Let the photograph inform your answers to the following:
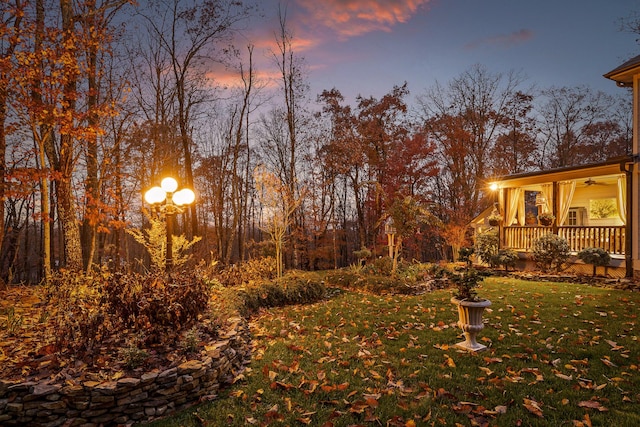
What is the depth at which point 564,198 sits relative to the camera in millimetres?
12422

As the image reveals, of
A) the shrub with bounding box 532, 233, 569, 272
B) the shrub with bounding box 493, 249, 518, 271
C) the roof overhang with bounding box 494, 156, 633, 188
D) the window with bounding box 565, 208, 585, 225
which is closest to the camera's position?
the roof overhang with bounding box 494, 156, 633, 188

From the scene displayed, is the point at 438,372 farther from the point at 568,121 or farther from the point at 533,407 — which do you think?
the point at 568,121

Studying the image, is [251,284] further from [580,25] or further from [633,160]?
[580,25]

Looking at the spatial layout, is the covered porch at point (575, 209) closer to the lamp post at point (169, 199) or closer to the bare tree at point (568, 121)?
the bare tree at point (568, 121)

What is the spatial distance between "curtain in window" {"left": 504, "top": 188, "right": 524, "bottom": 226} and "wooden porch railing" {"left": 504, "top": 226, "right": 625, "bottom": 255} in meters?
0.58

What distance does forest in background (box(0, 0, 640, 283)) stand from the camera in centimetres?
1193

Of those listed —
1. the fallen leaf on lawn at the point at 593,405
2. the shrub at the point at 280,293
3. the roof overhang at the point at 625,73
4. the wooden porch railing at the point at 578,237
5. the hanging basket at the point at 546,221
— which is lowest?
the shrub at the point at 280,293

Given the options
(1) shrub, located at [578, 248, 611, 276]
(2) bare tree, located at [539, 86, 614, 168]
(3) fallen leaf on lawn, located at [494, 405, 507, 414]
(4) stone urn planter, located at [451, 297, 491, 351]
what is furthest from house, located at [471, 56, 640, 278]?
(2) bare tree, located at [539, 86, 614, 168]

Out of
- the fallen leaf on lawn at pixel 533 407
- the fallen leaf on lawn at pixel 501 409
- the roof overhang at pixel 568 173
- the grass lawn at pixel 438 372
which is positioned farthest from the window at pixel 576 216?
the fallen leaf on lawn at pixel 501 409

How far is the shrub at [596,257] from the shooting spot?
987cm

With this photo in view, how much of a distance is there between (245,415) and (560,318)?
18.8ft

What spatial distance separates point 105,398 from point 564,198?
14.3 meters

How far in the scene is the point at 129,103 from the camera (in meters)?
15.3

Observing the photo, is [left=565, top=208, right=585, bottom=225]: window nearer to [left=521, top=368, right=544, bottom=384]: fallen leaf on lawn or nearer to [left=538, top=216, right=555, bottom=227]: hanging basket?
[left=538, top=216, right=555, bottom=227]: hanging basket
